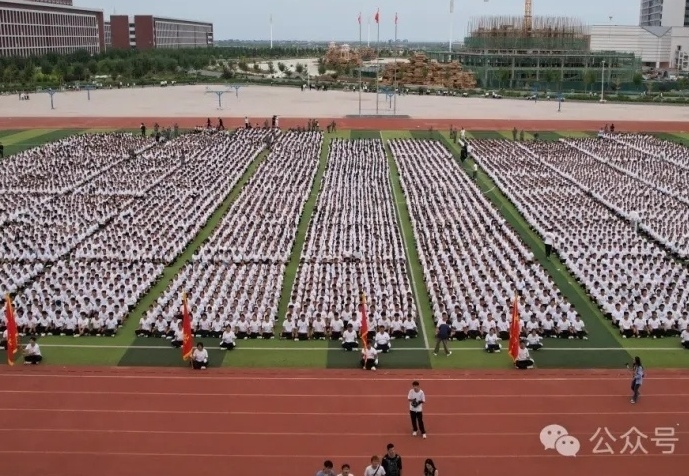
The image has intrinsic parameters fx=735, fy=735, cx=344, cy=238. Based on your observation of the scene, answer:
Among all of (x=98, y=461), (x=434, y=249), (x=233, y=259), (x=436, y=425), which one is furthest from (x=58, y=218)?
(x=436, y=425)

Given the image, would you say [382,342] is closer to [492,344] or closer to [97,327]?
[492,344]

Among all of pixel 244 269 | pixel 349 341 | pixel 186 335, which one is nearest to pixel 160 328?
pixel 186 335

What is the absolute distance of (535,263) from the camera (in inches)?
804

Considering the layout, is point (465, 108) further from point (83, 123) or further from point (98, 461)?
point (98, 461)

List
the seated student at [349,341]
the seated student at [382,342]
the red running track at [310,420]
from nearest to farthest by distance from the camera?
1. the red running track at [310,420]
2. the seated student at [382,342]
3. the seated student at [349,341]

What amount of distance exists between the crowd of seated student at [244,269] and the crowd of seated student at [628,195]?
38.1 ft

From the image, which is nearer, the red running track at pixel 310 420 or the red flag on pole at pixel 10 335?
the red running track at pixel 310 420

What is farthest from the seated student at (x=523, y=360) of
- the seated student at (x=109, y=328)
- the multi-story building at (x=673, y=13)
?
the multi-story building at (x=673, y=13)

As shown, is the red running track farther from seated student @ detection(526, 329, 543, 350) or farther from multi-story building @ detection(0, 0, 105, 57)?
multi-story building @ detection(0, 0, 105, 57)

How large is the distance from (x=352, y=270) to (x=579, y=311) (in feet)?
19.1

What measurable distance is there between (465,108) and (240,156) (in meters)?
35.3

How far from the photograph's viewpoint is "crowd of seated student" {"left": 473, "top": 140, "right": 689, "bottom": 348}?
1756cm

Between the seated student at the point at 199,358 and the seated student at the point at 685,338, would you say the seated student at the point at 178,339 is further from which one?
the seated student at the point at 685,338

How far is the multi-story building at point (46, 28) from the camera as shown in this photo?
98.8 m
